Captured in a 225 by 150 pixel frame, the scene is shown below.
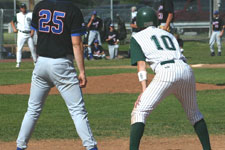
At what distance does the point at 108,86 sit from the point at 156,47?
343 inches

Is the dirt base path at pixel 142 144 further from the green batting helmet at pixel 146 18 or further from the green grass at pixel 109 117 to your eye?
the green batting helmet at pixel 146 18

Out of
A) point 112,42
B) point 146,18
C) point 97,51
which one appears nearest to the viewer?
point 146,18

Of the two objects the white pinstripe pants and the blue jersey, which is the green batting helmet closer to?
the white pinstripe pants

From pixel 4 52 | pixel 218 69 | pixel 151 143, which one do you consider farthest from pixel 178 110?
pixel 4 52

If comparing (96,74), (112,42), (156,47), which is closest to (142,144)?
(156,47)

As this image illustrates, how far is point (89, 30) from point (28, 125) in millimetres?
19125

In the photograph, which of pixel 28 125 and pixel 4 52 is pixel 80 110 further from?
pixel 4 52

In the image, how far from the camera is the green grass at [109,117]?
8934mm

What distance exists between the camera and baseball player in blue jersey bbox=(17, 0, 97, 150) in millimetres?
6129

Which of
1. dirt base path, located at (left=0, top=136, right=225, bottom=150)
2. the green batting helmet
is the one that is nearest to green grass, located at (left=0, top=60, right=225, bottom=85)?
dirt base path, located at (left=0, top=136, right=225, bottom=150)

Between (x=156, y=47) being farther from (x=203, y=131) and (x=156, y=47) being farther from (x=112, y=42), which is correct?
(x=112, y=42)

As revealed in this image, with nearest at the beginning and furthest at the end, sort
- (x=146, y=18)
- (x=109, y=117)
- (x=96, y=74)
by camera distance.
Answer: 1. (x=146, y=18)
2. (x=109, y=117)
3. (x=96, y=74)

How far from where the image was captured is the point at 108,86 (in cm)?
1495

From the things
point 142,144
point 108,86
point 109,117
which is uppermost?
point 142,144
